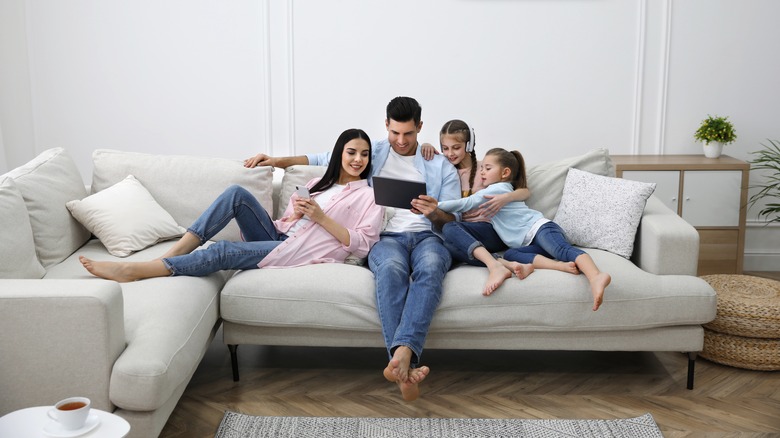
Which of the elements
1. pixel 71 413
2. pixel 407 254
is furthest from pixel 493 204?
pixel 71 413

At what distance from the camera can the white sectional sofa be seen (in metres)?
2.21

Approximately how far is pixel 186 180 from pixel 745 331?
239 centimetres

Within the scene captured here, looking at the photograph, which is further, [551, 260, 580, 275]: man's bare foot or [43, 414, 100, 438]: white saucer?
[551, 260, 580, 275]: man's bare foot

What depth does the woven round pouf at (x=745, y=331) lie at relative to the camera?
3.08 metres

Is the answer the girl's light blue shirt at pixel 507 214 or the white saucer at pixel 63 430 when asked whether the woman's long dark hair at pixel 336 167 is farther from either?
the white saucer at pixel 63 430

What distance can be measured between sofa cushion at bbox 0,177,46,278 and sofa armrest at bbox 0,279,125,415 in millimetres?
389

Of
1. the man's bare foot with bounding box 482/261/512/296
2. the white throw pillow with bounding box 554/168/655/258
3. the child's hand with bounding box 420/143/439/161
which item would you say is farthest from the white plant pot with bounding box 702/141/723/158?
the man's bare foot with bounding box 482/261/512/296

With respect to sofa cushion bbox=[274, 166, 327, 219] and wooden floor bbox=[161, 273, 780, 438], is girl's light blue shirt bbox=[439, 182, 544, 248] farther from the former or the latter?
sofa cushion bbox=[274, 166, 327, 219]

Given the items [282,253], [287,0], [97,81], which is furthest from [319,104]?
[282,253]

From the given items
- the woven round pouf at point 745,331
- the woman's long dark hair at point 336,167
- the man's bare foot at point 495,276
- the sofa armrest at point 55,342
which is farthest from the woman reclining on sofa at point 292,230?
the woven round pouf at point 745,331

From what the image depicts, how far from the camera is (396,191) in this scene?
121 inches

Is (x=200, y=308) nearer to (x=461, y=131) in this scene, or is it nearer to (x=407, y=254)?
(x=407, y=254)

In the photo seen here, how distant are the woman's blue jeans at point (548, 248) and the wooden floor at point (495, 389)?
0.45 metres

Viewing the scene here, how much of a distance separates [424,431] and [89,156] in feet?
9.45
